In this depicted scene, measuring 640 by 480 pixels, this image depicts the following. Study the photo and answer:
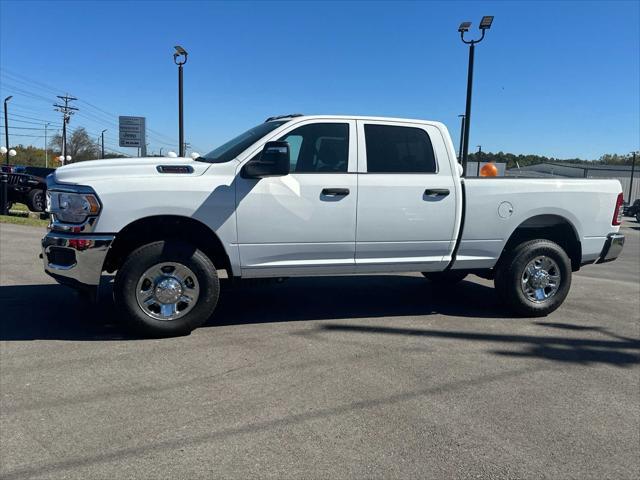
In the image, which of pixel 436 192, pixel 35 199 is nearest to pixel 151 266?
pixel 436 192

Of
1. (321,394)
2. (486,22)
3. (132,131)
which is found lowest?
(321,394)

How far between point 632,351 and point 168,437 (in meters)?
4.16

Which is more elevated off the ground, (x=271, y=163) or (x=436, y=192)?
(x=271, y=163)

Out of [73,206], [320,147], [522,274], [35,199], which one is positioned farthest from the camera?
[35,199]

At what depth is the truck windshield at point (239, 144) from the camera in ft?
15.8

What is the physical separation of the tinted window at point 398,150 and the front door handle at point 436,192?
0.77 ft

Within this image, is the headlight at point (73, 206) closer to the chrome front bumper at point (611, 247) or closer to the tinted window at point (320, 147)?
the tinted window at point (320, 147)

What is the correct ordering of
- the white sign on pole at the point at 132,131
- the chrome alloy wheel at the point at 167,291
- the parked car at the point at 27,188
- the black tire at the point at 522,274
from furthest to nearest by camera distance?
the white sign on pole at the point at 132,131, the parked car at the point at 27,188, the black tire at the point at 522,274, the chrome alloy wheel at the point at 167,291

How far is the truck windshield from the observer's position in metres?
4.83

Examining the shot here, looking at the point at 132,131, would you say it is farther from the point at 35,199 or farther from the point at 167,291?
the point at 167,291

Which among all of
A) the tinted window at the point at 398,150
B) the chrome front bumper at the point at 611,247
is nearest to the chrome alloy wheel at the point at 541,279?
the chrome front bumper at the point at 611,247

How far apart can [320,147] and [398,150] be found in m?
0.83

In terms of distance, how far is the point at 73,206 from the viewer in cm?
429

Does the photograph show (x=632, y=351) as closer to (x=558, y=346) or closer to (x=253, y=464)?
(x=558, y=346)
